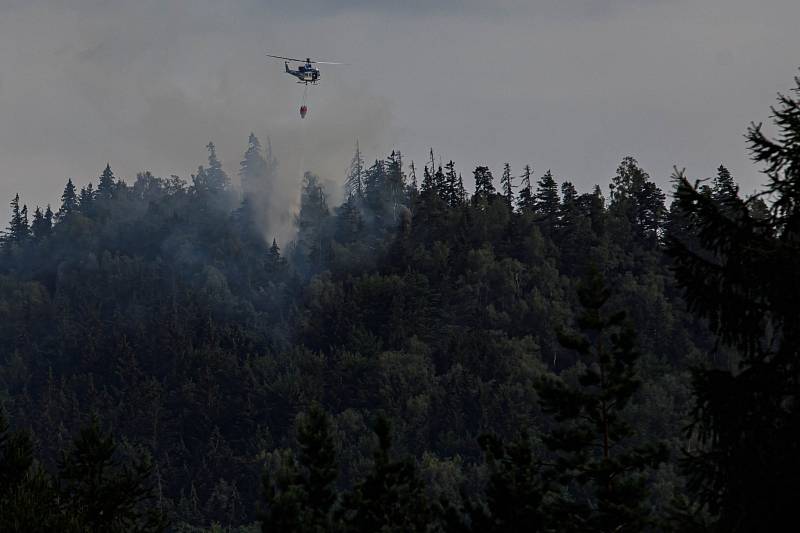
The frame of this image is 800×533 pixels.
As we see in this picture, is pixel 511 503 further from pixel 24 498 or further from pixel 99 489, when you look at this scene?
pixel 99 489

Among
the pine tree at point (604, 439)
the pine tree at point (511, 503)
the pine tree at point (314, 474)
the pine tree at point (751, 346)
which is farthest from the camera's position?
the pine tree at point (314, 474)

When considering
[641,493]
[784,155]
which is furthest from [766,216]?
[641,493]

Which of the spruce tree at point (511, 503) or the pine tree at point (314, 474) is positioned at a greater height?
the pine tree at point (314, 474)

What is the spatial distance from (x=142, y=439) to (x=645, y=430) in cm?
8192

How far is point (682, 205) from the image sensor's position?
17.6 m

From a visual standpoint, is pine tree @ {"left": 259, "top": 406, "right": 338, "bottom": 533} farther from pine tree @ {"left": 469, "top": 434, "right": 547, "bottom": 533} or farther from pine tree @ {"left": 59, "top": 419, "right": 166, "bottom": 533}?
pine tree @ {"left": 469, "top": 434, "right": 547, "bottom": 533}

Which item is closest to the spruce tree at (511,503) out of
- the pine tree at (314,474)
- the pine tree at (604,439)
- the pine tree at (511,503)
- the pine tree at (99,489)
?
the pine tree at (511,503)

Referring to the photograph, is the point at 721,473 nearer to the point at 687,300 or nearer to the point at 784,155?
the point at 687,300

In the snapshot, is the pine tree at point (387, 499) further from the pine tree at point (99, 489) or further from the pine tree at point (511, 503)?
the pine tree at point (99, 489)

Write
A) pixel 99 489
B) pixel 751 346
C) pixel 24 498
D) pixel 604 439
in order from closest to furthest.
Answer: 1. pixel 751 346
2. pixel 604 439
3. pixel 24 498
4. pixel 99 489

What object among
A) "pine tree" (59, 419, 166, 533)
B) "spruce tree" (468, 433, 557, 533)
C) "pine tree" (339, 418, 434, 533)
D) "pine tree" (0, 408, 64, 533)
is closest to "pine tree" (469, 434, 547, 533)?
"spruce tree" (468, 433, 557, 533)

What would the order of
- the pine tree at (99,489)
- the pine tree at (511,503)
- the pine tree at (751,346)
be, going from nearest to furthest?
1. the pine tree at (751,346)
2. the pine tree at (511,503)
3. the pine tree at (99,489)

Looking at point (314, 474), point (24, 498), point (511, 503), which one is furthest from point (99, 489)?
point (511, 503)

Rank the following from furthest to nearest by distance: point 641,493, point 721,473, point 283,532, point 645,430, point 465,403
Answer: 1. point 465,403
2. point 645,430
3. point 283,532
4. point 641,493
5. point 721,473
